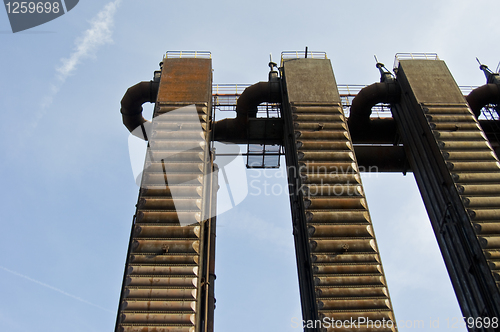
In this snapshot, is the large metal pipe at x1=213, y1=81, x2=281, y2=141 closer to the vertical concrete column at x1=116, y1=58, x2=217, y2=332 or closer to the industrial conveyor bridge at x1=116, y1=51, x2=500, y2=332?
the industrial conveyor bridge at x1=116, y1=51, x2=500, y2=332

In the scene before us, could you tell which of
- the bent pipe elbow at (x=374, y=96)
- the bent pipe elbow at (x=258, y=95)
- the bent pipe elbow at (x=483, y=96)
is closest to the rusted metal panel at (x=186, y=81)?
the bent pipe elbow at (x=258, y=95)

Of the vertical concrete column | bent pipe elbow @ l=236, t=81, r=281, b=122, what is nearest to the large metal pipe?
bent pipe elbow @ l=236, t=81, r=281, b=122

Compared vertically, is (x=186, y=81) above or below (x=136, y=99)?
below

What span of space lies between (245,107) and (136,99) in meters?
5.37

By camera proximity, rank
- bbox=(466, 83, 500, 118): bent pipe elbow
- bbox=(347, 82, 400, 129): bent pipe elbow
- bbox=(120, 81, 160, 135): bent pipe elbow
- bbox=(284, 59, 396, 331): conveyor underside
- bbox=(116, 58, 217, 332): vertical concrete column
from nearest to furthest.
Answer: bbox=(116, 58, 217, 332): vertical concrete column, bbox=(284, 59, 396, 331): conveyor underside, bbox=(347, 82, 400, 129): bent pipe elbow, bbox=(120, 81, 160, 135): bent pipe elbow, bbox=(466, 83, 500, 118): bent pipe elbow

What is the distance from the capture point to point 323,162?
1577cm

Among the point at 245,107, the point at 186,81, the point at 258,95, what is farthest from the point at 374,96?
the point at 186,81

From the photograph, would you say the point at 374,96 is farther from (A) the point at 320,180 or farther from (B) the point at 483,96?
(A) the point at 320,180

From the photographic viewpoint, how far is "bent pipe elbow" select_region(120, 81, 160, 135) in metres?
19.9

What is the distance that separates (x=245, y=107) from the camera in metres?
20.3

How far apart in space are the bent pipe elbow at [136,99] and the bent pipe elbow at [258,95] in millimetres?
4200

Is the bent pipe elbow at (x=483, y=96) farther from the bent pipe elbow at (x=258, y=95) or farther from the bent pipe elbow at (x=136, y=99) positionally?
the bent pipe elbow at (x=136, y=99)

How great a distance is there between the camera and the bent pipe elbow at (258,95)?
19938mm

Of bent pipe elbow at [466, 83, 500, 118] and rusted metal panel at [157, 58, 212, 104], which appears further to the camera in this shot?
bent pipe elbow at [466, 83, 500, 118]
